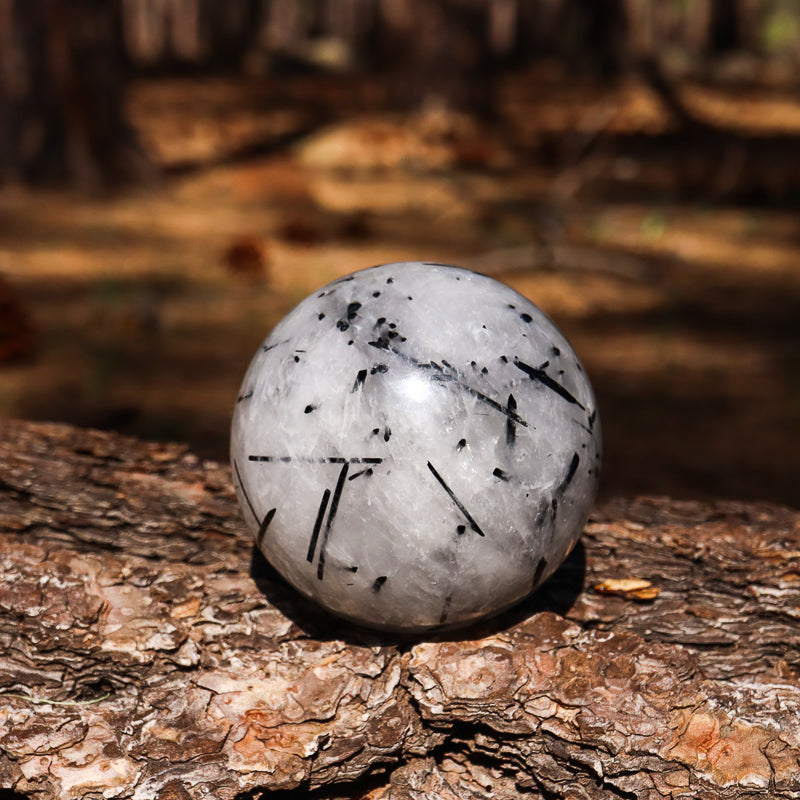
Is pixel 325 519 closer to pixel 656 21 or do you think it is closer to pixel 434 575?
pixel 434 575

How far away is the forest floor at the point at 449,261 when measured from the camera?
486 cm

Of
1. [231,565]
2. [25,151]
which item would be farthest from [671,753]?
[25,151]

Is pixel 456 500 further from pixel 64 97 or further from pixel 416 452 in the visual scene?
pixel 64 97

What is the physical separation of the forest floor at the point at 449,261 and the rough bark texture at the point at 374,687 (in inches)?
63.4

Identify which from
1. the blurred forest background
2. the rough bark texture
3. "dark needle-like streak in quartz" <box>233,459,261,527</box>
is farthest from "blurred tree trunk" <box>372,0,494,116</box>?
"dark needle-like streak in quartz" <box>233,459,261,527</box>

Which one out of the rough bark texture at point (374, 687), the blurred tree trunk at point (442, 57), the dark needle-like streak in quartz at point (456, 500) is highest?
the blurred tree trunk at point (442, 57)

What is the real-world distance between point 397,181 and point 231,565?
845 centimetres

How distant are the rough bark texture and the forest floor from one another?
1.61m

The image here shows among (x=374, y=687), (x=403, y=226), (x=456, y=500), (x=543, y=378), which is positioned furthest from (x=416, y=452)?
(x=403, y=226)

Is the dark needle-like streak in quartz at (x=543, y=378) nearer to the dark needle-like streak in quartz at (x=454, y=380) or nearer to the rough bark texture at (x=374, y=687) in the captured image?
the dark needle-like streak in quartz at (x=454, y=380)

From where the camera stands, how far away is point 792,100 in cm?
1803

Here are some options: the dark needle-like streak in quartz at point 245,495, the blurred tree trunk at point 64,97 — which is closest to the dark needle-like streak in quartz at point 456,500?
the dark needle-like streak in quartz at point 245,495

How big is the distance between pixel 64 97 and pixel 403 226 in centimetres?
353

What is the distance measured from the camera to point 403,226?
8656 mm
